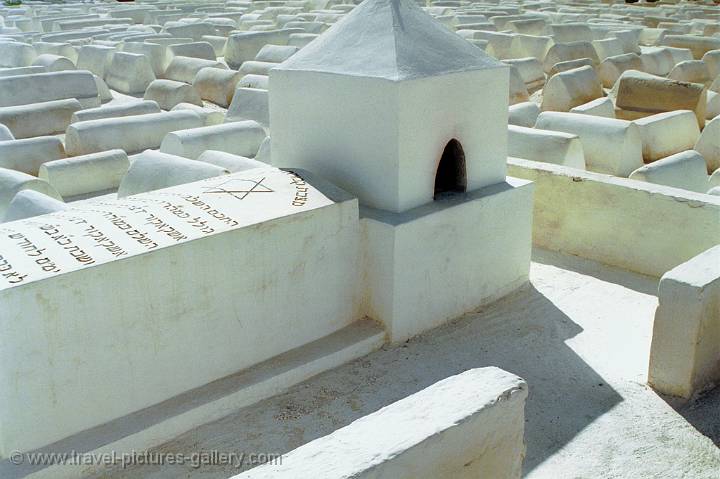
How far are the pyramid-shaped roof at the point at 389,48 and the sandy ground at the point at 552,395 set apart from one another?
194 cm

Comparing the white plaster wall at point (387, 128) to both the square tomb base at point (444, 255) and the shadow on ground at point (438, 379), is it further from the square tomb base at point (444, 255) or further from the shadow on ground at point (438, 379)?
the shadow on ground at point (438, 379)

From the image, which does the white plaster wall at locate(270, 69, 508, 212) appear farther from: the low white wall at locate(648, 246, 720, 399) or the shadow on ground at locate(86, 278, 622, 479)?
the low white wall at locate(648, 246, 720, 399)

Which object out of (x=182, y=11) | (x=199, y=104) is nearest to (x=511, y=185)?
(x=199, y=104)

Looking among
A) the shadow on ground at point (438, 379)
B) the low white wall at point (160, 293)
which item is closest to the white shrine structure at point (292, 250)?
the low white wall at point (160, 293)

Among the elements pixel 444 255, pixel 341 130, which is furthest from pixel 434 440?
pixel 341 130

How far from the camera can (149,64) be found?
15.1m

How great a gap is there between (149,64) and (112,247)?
11.4 m

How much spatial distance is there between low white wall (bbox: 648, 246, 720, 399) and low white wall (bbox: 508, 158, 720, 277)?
1.48 metres

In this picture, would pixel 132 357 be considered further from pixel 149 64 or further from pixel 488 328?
pixel 149 64

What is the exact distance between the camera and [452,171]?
20.9 ft

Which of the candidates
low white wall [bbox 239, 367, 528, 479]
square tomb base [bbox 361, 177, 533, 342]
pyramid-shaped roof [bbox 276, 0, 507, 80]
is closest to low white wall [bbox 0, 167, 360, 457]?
square tomb base [bbox 361, 177, 533, 342]

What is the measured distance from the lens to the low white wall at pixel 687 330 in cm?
483

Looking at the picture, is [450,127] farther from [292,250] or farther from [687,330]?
[687,330]

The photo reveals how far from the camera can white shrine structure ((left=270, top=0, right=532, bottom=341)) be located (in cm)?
557
